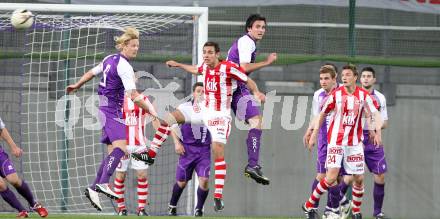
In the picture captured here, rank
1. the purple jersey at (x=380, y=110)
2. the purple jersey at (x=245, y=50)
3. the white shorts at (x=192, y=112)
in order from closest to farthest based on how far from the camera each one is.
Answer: the purple jersey at (x=245, y=50)
the white shorts at (x=192, y=112)
the purple jersey at (x=380, y=110)

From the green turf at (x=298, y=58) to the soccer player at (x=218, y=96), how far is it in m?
2.96

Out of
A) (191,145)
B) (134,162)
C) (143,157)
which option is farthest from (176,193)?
(143,157)

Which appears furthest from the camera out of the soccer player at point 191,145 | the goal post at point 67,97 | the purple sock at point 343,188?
the goal post at point 67,97

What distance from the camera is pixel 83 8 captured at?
14297 mm

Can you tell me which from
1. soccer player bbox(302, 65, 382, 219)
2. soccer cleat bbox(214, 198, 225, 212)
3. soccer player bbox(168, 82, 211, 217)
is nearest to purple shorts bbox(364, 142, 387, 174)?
soccer player bbox(302, 65, 382, 219)

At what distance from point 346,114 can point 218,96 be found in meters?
1.64

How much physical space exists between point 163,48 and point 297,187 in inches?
106

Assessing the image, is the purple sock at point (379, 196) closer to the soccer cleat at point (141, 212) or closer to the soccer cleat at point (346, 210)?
the soccer cleat at point (346, 210)

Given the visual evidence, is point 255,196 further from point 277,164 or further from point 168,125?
point 168,125

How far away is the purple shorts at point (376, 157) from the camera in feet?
49.0

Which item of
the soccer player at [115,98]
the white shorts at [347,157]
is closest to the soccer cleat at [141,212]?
the soccer player at [115,98]

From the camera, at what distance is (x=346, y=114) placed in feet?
43.8

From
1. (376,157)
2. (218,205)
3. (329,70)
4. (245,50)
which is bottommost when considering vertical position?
(218,205)

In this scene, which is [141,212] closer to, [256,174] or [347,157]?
[256,174]
